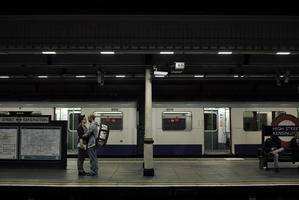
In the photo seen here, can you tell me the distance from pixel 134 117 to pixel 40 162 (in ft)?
12.9

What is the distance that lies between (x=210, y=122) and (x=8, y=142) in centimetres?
755

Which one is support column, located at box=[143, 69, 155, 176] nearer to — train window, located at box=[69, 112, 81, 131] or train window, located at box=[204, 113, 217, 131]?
train window, located at box=[204, 113, 217, 131]

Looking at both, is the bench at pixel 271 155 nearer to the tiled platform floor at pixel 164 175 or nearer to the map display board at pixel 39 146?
the tiled platform floor at pixel 164 175

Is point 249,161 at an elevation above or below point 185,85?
below

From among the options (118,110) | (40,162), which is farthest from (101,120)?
(40,162)

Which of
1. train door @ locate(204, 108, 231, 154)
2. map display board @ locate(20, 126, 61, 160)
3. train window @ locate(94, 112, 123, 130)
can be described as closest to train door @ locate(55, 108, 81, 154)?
train window @ locate(94, 112, 123, 130)

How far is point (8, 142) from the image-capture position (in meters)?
10.0

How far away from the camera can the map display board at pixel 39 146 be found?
9938mm

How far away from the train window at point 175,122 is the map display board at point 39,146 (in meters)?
4.27

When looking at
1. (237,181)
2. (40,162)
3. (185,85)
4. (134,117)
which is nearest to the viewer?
(237,181)

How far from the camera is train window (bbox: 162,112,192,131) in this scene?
12.5m

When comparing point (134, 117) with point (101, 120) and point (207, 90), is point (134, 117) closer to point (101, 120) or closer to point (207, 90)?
point (101, 120)
